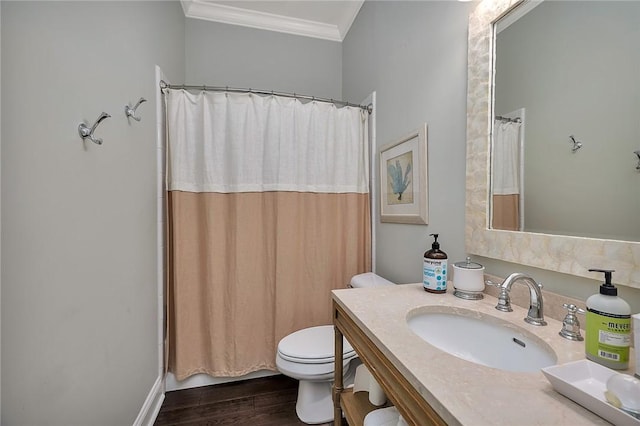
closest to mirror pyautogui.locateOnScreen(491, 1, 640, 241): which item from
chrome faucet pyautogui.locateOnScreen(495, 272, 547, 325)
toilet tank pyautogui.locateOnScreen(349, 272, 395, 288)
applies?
chrome faucet pyautogui.locateOnScreen(495, 272, 547, 325)

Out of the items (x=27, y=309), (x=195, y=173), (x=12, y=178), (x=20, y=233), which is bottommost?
(x=27, y=309)

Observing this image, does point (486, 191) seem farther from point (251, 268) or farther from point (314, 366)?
point (251, 268)

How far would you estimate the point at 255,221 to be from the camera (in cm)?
177

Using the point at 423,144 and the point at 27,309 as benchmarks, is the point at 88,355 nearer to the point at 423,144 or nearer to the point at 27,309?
the point at 27,309

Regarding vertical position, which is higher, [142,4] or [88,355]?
[142,4]

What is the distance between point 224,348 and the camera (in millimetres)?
1732

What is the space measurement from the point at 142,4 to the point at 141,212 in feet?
3.29

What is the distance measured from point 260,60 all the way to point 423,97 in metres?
1.56

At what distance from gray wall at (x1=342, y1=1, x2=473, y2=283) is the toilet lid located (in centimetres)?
51

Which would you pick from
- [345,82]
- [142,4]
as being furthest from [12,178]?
[345,82]

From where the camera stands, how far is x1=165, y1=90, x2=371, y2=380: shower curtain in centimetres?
166

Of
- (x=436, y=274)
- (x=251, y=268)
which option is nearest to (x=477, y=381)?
(x=436, y=274)

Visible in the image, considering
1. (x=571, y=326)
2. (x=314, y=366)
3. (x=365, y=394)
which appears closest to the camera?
(x=571, y=326)

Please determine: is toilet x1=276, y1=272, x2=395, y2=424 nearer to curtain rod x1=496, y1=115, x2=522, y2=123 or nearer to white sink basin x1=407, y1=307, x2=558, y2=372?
white sink basin x1=407, y1=307, x2=558, y2=372
